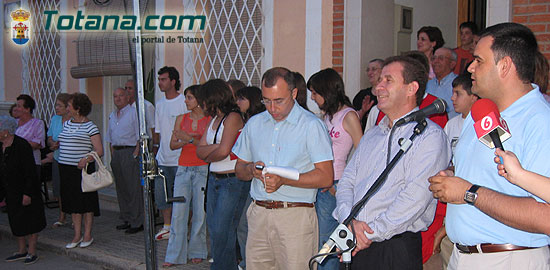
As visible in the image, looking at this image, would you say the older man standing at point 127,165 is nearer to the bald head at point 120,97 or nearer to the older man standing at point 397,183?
the bald head at point 120,97

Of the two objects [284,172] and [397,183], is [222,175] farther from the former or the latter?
[397,183]

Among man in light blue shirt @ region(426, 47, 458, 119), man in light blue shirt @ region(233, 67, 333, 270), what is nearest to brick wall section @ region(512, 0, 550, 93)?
man in light blue shirt @ region(426, 47, 458, 119)

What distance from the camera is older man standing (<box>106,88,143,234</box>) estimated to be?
24.5 ft

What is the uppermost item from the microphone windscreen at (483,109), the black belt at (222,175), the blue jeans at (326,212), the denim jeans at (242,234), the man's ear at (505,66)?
the man's ear at (505,66)

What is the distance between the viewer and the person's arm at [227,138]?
475 cm

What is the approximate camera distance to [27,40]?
12648 mm

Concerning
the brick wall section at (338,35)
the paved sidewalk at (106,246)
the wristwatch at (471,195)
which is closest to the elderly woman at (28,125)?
the paved sidewalk at (106,246)

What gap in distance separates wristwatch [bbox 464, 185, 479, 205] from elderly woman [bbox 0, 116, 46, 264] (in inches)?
216

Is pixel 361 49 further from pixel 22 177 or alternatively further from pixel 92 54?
pixel 92 54

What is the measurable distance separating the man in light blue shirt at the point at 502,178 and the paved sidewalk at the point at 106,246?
3.90m

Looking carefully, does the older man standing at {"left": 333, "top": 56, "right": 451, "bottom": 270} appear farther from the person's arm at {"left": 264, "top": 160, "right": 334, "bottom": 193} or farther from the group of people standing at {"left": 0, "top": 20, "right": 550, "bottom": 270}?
the person's arm at {"left": 264, "top": 160, "right": 334, "bottom": 193}

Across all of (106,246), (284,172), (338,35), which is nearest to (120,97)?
(106,246)

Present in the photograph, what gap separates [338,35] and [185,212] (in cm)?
280

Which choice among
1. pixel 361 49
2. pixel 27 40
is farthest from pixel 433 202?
pixel 27 40
